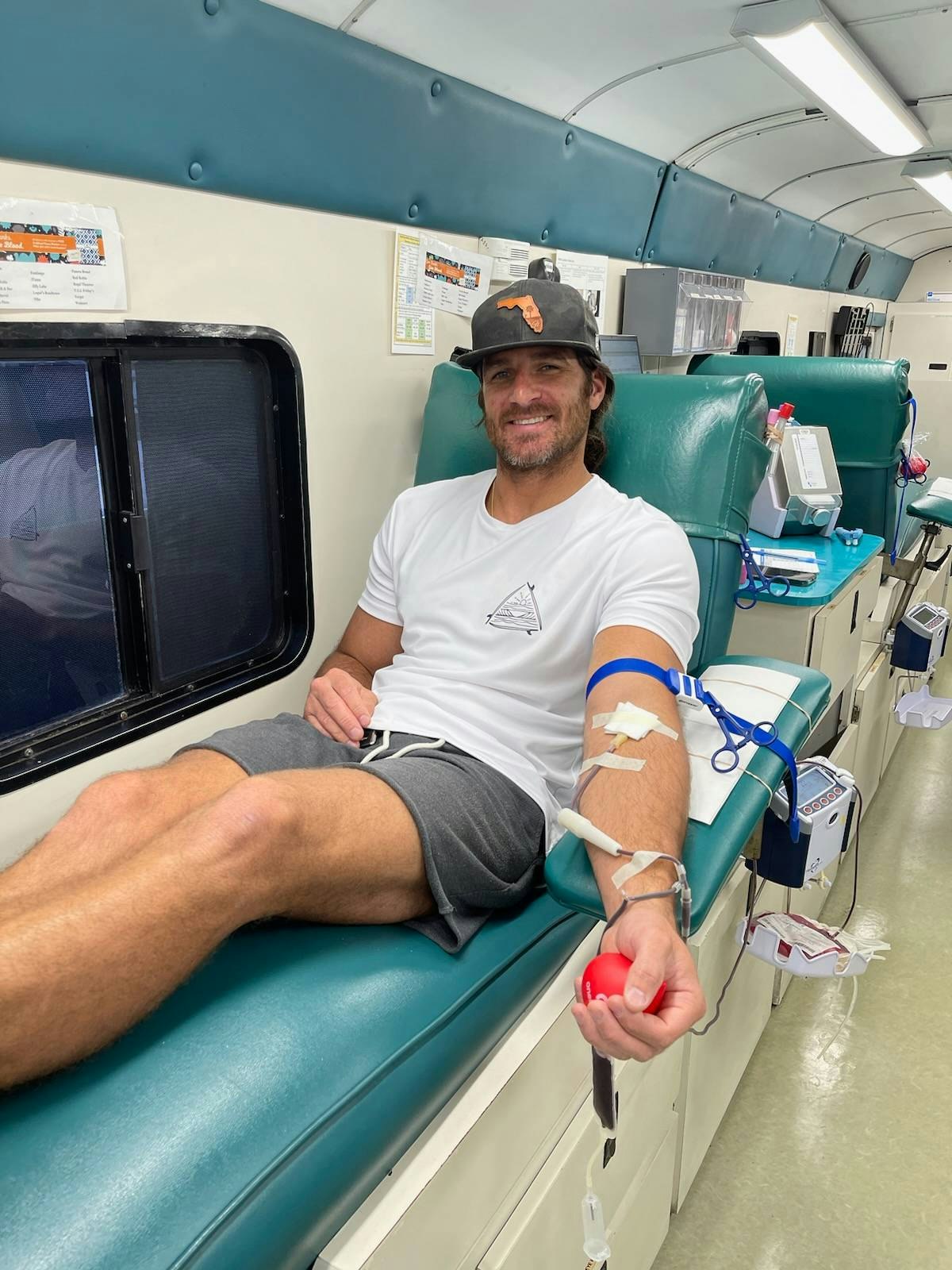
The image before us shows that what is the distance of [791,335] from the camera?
575 centimetres

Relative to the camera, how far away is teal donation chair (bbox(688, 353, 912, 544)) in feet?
9.64

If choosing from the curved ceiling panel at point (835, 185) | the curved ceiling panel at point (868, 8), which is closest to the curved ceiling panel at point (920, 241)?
the curved ceiling panel at point (835, 185)

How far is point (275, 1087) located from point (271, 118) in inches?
70.0

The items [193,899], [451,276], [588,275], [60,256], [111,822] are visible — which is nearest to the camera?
[193,899]

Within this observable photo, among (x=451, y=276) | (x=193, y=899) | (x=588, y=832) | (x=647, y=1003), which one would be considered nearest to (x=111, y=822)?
(x=193, y=899)

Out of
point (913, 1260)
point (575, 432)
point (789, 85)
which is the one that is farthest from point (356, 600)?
point (789, 85)

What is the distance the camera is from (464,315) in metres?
2.63

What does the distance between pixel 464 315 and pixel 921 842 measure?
2.57m

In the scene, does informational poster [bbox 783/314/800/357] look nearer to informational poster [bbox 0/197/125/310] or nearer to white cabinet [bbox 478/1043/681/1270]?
informational poster [bbox 0/197/125/310]

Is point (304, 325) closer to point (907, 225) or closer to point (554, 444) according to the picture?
point (554, 444)

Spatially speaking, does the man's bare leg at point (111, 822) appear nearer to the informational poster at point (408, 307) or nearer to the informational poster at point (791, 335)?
the informational poster at point (408, 307)

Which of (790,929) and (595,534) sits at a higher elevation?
(595,534)

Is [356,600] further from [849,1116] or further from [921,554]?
[921,554]

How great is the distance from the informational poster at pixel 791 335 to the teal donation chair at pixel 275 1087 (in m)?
4.65
